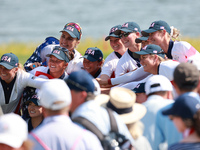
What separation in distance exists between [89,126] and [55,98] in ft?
1.31

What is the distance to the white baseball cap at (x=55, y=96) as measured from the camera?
3.17 m

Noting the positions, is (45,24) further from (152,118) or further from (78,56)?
(152,118)

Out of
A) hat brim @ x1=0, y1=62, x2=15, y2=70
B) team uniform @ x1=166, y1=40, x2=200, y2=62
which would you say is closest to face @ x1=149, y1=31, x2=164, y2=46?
team uniform @ x1=166, y1=40, x2=200, y2=62

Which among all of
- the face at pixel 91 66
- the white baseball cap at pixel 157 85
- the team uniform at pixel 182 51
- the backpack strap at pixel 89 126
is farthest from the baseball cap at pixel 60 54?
the backpack strap at pixel 89 126

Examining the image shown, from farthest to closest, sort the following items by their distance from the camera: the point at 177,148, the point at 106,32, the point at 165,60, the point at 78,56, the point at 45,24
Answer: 1. the point at 45,24
2. the point at 106,32
3. the point at 78,56
4. the point at 165,60
5. the point at 177,148

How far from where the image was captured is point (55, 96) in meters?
3.18

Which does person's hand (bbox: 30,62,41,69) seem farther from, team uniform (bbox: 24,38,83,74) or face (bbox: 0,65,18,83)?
face (bbox: 0,65,18,83)

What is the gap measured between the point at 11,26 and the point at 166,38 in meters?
28.1

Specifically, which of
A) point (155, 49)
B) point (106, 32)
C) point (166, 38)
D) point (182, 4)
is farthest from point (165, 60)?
point (182, 4)

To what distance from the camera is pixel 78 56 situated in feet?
22.8

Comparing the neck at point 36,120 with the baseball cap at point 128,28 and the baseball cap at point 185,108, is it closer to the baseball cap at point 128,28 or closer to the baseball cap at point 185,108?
the baseball cap at point 128,28

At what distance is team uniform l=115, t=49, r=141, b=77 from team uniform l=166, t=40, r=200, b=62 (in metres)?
0.62

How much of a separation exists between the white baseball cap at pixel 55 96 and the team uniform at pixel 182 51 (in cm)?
302

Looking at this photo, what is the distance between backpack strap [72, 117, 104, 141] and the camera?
132 inches
